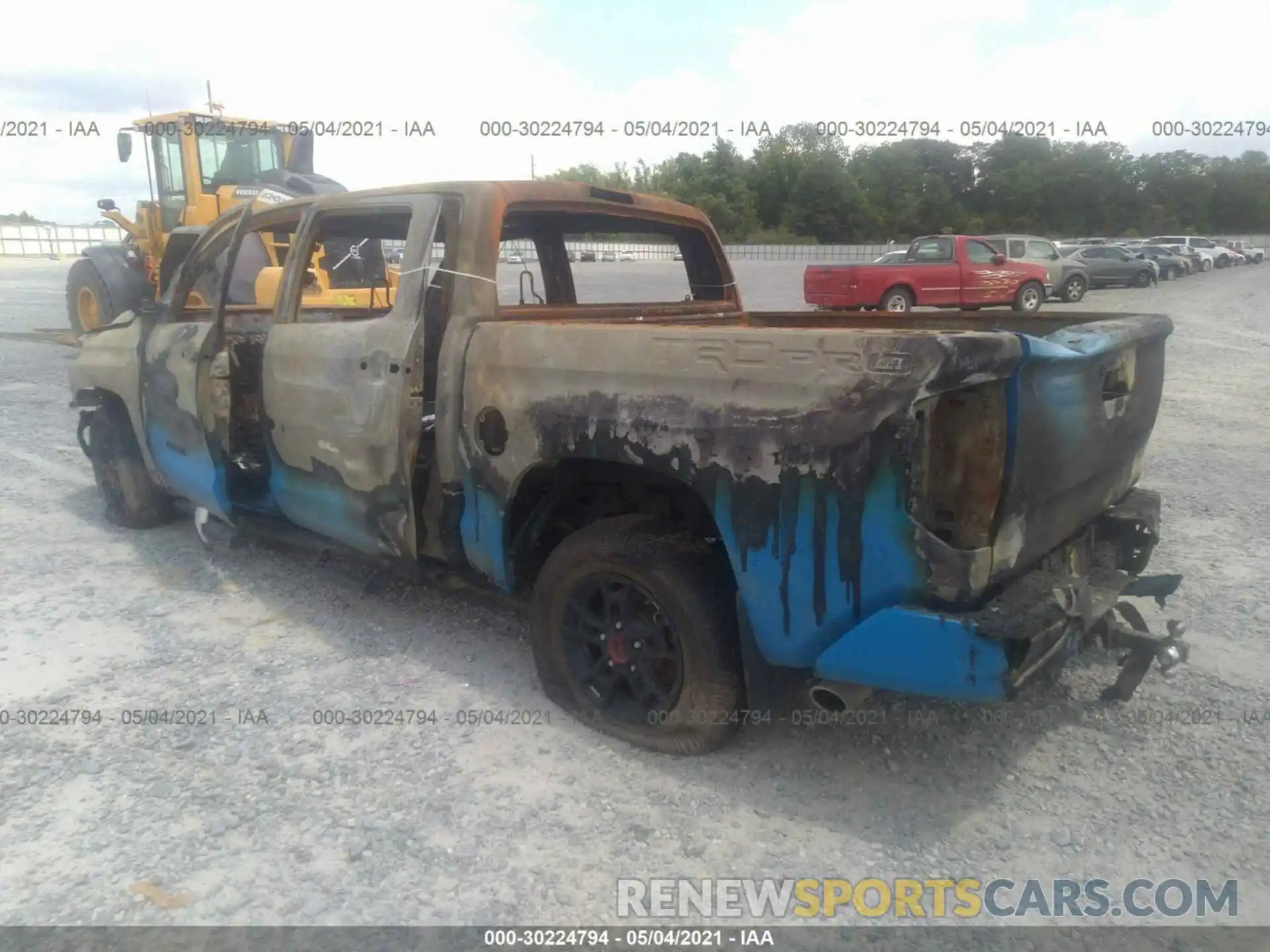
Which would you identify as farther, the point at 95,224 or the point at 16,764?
the point at 95,224

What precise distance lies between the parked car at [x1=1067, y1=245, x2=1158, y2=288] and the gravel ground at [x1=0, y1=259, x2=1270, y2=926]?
1126 inches

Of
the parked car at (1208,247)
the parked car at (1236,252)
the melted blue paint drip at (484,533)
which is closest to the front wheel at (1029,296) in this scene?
the melted blue paint drip at (484,533)

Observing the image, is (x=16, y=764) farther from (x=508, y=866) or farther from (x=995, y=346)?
(x=995, y=346)

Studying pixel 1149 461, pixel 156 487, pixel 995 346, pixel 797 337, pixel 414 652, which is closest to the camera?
pixel 995 346

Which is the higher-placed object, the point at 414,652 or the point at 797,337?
the point at 797,337

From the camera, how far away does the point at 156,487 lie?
5496 millimetres

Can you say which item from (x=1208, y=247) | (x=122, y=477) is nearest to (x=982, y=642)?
(x=122, y=477)

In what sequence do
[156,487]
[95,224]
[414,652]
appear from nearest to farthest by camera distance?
[414,652] < [156,487] < [95,224]

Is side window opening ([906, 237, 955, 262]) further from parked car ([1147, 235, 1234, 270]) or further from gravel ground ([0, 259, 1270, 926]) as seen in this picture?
parked car ([1147, 235, 1234, 270])

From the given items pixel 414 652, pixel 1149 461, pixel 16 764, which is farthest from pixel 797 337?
pixel 1149 461

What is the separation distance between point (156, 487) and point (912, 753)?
14.7ft

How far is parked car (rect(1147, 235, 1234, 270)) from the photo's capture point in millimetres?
40781

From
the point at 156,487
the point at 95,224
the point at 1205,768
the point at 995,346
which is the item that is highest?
the point at 95,224

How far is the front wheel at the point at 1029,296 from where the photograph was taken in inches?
788
